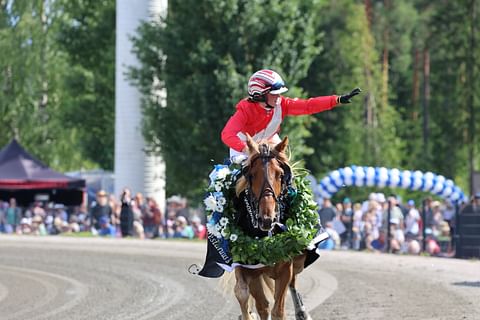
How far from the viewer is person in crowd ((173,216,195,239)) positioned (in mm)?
29547

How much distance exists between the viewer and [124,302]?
14.4m

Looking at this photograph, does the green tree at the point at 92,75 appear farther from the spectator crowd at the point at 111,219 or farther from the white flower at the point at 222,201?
the white flower at the point at 222,201

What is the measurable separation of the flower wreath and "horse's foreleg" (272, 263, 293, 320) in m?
0.13

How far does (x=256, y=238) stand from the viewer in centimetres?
960

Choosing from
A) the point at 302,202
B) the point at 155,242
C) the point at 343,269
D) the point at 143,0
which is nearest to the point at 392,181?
the point at 155,242

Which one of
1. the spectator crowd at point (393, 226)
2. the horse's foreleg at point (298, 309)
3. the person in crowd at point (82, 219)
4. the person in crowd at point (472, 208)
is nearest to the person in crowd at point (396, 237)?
the spectator crowd at point (393, 226)

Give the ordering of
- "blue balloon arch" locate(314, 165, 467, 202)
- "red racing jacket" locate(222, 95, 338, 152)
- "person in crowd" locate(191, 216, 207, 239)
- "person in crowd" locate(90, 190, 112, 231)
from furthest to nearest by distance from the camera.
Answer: "person in crowd" locate(90, 190, 112, 231) → "person in crowd" locate(191, 216, 207, 239) → "blue balloon arch" locate(314, 165, 467, 202) → "red racing jacket" locate(222, 95, 338, 152)

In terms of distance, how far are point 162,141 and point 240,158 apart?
95.6 ft

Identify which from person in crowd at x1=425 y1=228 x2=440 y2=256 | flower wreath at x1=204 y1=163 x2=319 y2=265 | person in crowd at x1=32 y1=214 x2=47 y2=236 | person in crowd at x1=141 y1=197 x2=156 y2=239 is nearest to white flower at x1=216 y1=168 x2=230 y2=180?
flower wreath at x1=204 y1=163 x2=319 y2=265

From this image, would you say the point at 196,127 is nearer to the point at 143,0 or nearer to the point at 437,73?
the point at 143,0

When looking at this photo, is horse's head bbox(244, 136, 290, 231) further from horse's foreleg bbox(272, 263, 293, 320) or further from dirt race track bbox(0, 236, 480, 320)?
dirt race track bbox(0, 236, 480, 320)

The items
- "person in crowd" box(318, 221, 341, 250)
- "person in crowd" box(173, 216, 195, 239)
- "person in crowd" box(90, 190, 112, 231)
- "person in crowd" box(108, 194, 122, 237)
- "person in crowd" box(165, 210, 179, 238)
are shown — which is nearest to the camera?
"person in crowd" box(318, 221, 341, 250)

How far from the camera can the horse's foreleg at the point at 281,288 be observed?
9.58 m

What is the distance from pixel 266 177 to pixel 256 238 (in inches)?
27.5
